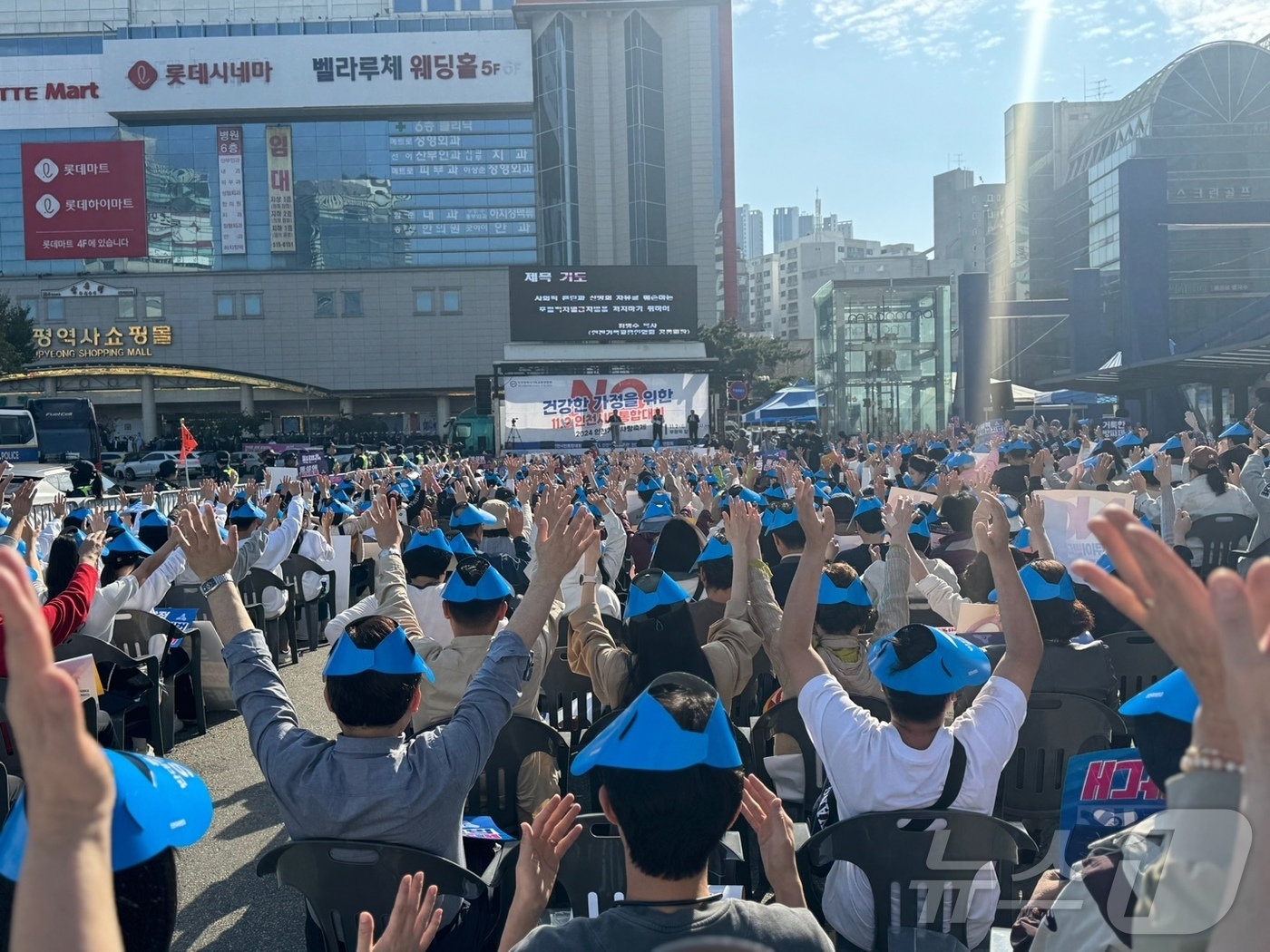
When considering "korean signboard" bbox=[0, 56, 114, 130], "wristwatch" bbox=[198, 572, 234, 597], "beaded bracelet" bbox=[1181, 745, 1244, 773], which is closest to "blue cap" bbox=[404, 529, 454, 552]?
"wristwatch" bbox=[198, 572, 234, 597]

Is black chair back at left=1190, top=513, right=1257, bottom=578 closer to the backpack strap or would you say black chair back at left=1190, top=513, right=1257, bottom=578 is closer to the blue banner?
the blue banner

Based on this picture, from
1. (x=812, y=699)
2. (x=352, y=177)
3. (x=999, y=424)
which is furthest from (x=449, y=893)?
(x=352, y=177)

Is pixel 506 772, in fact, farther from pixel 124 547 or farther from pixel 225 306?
pixel 225 306

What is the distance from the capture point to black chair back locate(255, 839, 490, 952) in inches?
104

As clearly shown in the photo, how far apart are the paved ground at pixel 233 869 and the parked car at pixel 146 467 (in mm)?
28988

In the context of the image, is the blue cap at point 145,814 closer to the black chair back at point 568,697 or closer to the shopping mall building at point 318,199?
the black chair back at point 568,697

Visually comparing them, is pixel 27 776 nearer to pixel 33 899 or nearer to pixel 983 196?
pixel 33 899

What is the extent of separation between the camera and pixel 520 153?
6506 centimetres

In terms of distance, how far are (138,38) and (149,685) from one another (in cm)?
6989

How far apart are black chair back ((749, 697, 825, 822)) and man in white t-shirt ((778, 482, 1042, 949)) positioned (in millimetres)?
1004

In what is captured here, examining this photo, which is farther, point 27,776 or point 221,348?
point 221,348

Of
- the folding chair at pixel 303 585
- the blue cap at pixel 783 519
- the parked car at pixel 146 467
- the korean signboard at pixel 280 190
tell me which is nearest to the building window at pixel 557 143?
the korean signboard at pixel 280 190

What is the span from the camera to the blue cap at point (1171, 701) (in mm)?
1858

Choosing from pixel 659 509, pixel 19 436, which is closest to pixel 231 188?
pixel 19 436
